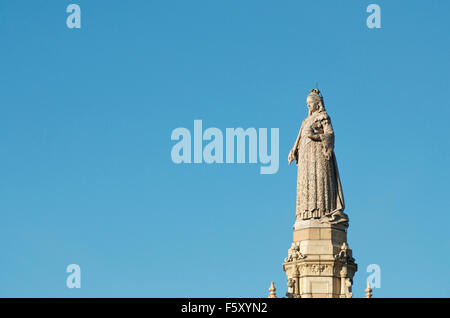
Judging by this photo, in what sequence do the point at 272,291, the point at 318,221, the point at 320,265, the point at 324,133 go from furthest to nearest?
the point at 324,133
the point at 318,221
the point at 320,265
the point at 272,291

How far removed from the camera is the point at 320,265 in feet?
178

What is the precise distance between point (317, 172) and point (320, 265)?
5134mm

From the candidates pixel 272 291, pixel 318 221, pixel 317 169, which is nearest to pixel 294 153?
pixel 317 169

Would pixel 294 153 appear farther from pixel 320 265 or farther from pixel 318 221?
pixel 320 265

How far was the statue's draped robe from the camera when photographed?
5594cm

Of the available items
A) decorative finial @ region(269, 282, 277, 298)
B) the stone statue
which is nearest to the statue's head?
the stone statue

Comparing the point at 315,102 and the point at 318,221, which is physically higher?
the point at 315,102

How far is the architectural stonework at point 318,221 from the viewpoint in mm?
54312

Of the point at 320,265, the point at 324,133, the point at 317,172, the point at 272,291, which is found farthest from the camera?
the point at 324,133
